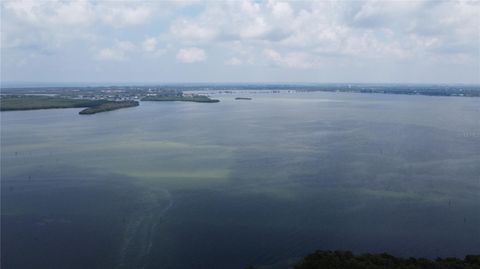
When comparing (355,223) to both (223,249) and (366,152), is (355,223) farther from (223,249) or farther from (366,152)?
(366,152)

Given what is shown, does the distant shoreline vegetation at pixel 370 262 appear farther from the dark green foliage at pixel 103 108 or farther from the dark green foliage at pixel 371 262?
the dark green foliage at pixel 103 108

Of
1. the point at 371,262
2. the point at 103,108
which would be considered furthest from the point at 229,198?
the point at 103,108

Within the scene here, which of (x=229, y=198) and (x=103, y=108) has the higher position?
(x=103, y=108)

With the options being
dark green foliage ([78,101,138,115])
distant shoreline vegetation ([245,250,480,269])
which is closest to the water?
distant shoreline vegetation ([245,250,480,269])

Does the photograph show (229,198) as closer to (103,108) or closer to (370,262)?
(370,262)

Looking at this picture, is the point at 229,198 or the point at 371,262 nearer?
the point at 371,262

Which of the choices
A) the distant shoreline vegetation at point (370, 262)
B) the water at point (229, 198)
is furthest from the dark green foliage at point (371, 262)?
the water at point (229, 198)

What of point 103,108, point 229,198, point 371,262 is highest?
point 103,108

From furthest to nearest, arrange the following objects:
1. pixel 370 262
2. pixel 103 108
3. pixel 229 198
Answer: pixel 103 108 < pixel 229 198 < pixel 370 262

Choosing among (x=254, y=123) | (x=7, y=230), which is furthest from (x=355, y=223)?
(x=254, y=123)
